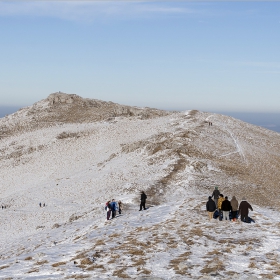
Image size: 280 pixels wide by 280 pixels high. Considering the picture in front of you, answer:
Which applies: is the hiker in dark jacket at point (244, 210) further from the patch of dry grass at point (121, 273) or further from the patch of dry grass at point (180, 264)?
the patch of dry grass at point (121, 273)

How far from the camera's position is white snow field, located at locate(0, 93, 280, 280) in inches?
554

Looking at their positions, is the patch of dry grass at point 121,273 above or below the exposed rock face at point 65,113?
below

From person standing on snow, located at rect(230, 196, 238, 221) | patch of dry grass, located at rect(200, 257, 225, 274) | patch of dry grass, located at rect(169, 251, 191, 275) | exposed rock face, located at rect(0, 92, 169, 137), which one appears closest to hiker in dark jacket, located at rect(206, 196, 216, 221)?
person standing on snow, located at rect(230, 196, 238, 221)

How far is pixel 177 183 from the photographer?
1599 inches

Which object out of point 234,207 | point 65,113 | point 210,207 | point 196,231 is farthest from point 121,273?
point 65,113

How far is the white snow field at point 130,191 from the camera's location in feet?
46.1

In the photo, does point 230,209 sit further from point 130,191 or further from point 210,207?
point 130,191

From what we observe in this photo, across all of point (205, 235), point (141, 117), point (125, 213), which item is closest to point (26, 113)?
point (141, 117)

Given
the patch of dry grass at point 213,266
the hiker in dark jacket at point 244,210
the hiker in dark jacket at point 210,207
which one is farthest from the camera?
the hiker in dark jacket at point 210,207

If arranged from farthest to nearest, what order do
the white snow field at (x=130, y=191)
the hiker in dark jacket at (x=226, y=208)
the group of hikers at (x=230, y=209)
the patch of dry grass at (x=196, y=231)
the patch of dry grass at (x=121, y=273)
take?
the hiker in dark jacket at (x=226, y=208), the group of hikers at (x=230, y=209), the patch of dry grass at (x=196, y=231), the white snow field at (x=130, y=191), the patch of dry grass at (x=121, y=273)

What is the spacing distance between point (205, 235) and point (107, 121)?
60.3 metres

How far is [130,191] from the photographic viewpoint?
3841cm

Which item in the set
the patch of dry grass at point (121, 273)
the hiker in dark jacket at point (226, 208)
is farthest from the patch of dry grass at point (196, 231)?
the patch of dry grass at point (121, 273)

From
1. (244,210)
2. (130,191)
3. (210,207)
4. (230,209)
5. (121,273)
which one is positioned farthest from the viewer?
(130,191)
